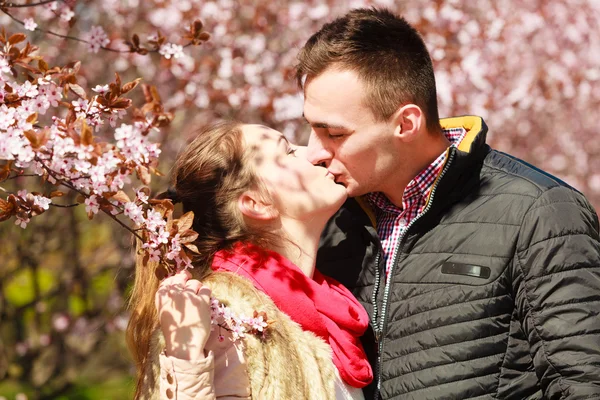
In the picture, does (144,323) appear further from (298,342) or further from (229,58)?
(229,58)

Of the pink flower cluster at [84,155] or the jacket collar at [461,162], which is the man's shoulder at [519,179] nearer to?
the jacket collar at [461,162]

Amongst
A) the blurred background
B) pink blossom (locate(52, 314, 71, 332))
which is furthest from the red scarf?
pink blossom (locate(52, 314, 71, 332))

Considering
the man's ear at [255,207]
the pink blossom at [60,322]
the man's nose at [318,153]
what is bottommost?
the pink blossom at [60,322]

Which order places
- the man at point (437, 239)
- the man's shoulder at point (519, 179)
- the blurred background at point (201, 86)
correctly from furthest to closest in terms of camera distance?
the blurred background at point (201, 86) → the man's shoulder at point (519, 179) → the man at point (437, 239)

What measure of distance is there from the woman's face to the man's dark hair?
33 centimetres

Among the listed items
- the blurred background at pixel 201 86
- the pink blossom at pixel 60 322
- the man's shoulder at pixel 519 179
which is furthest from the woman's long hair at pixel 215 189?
the pink blossom at pixel 60 322

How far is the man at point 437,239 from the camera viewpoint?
8.25 feet

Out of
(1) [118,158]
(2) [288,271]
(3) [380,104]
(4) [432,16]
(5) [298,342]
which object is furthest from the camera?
(4) [432,16]

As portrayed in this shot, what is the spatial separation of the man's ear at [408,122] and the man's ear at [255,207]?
0.56 meters

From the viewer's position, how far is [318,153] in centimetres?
302

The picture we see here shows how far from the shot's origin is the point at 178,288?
93.7 inches

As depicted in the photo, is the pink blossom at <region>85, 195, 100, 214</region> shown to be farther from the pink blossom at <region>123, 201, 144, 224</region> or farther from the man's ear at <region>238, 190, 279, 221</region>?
the man's ear at <region>238, 190, 279, 221</region>

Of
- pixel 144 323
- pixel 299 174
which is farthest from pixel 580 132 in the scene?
pixel 144 323

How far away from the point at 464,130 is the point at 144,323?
4.79 feet
